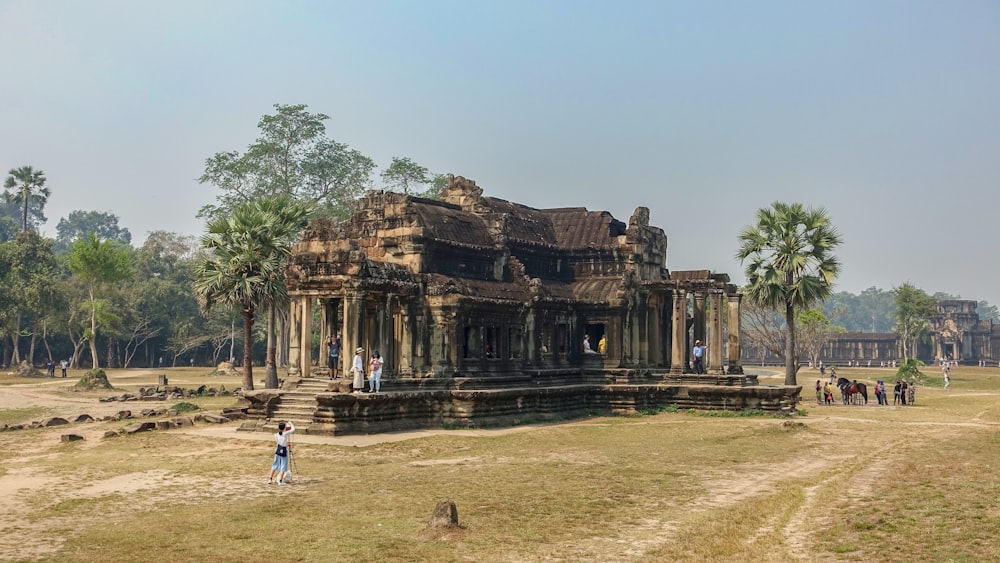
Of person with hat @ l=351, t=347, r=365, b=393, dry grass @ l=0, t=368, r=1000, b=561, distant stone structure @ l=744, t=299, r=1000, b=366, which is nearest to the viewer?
dry grass @ l=0, t=368, r=1000, b=561

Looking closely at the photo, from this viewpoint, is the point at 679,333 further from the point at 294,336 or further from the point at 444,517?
A: the point at 444,517

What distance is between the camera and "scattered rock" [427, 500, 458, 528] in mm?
13586

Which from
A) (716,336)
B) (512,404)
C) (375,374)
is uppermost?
(716,336)

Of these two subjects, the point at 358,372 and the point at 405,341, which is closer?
the point at 358,372

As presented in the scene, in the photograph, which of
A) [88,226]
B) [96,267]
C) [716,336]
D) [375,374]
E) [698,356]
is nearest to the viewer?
[375,374]

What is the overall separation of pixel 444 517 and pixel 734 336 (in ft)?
83.4

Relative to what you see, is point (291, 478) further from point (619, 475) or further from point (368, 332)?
point (368, 332)

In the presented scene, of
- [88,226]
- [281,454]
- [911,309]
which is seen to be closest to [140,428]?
[281,454]

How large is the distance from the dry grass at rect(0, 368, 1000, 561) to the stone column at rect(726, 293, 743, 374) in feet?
28.5

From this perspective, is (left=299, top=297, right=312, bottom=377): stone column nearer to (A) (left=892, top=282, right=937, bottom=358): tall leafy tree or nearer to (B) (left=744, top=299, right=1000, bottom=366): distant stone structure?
(A) (left=892, top=282, right=937, bottom=358): tall leafy tree

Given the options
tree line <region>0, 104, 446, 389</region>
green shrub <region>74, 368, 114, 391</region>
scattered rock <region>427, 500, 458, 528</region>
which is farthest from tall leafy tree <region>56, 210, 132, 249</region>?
scattered rock <region>427, 500, 458, 528</region>

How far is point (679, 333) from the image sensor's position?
36.6 metres

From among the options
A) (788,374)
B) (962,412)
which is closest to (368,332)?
(788,374)

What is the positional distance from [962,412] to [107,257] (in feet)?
165
